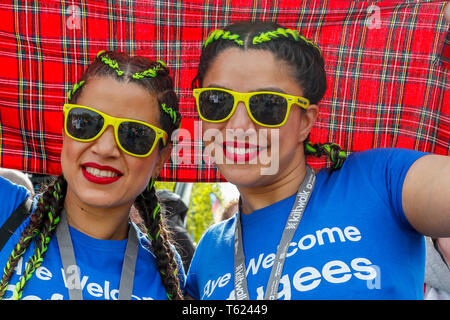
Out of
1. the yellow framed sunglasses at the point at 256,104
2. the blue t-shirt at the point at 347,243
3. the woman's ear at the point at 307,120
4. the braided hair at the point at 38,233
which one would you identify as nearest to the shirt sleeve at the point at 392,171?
the blue t-shirt at the point at 347,243

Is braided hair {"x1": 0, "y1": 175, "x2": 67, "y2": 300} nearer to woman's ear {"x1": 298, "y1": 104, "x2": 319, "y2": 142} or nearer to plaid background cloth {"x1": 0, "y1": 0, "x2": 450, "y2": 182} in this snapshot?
plaid background cloth {"x1": 0, "y1": 0, "x2": 450, "y2": 182}

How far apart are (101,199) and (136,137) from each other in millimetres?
329

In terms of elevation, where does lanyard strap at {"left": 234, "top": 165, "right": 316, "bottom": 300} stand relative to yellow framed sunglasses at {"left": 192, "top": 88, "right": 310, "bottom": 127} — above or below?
below

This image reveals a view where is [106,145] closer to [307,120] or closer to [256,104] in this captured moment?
[256,104]

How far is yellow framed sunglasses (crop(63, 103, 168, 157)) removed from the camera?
8.03ft

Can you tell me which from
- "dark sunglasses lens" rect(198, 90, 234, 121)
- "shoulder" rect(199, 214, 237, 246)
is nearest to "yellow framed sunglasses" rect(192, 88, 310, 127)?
"dark sunglasses lens" rect(198, 90, 234, 121)

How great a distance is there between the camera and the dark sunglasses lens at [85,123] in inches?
96.3

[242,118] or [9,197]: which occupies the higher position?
[242,118]

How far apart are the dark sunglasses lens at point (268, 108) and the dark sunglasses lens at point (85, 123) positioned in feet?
2.28

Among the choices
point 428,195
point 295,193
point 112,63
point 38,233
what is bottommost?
point 38,233

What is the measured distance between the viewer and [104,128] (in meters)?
2.45

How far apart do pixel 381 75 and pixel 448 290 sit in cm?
152

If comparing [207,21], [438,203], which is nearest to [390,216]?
[438,203]

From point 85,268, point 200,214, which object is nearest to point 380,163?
point 85,268
